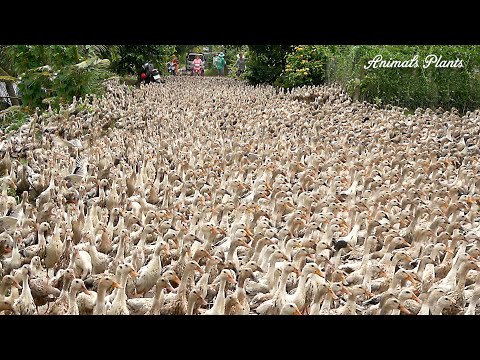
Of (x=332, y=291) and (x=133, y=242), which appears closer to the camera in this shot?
(x=332, y=291)

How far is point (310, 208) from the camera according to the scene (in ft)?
21.7

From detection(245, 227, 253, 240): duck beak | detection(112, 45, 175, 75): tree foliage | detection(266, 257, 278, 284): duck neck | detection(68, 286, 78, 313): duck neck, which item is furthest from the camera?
detection(112, 45, 175, 75): tree foliage

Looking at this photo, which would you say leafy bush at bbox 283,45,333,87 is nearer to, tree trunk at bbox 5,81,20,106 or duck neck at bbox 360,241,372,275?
tree trunk at bbox 5,81,20,106

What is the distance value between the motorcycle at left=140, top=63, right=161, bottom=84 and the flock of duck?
606 cm

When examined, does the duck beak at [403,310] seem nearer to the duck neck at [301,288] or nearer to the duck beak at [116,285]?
the duck neck at [301,288]

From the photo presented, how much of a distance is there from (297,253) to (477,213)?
277cm

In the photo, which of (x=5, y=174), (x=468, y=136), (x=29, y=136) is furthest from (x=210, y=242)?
(x=468, y=136)

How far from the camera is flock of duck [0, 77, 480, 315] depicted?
4.52 meters

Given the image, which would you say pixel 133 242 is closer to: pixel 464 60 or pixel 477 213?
pixel 477 213

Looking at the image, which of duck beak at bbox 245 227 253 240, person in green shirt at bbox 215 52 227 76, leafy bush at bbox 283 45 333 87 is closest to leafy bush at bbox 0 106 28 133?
person in green shirt at bbox 215 52 227 76

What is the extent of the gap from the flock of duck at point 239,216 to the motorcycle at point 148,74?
19.9 feet

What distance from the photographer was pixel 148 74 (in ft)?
56.1

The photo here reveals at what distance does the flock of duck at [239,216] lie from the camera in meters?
4.52
